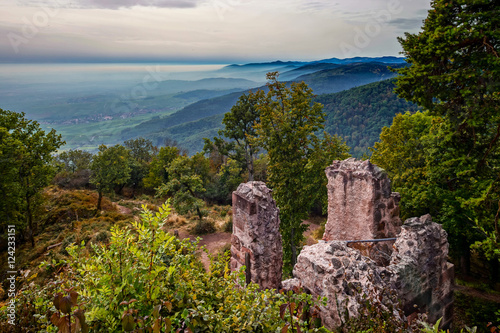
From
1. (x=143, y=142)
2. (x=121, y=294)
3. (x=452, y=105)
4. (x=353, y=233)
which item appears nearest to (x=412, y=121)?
(x=452, y=105)

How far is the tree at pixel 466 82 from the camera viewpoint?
884cm

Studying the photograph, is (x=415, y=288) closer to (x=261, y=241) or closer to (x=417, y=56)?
(x=261, y=241)

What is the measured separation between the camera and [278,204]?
49.5ft

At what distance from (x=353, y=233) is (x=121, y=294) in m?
10.1

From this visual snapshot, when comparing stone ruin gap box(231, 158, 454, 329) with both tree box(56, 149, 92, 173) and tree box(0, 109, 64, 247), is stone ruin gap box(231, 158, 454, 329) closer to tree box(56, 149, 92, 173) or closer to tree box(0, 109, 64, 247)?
tree box(0, 109, 64, 247)

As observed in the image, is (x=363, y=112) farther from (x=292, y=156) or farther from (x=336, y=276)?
(x=336, y=276)

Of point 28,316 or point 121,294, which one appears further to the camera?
point 28,316

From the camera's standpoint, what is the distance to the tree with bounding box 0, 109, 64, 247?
15797mm

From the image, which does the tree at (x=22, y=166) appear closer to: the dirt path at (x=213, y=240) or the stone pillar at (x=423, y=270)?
the dirt path at (x=213, y=240)

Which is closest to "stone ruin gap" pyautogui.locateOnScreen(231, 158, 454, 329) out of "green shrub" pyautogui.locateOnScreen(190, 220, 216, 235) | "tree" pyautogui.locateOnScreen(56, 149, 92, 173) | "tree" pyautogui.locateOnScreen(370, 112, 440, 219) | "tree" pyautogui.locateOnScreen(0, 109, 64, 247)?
"tree" pyautogui.locateOnScreen(370, 112, 440, 219)

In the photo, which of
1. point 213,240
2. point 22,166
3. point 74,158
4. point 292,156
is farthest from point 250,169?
point 74,158

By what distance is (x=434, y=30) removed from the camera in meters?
9.84

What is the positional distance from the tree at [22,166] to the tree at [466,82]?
19826 mm

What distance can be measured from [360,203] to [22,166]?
1890 centimetres
